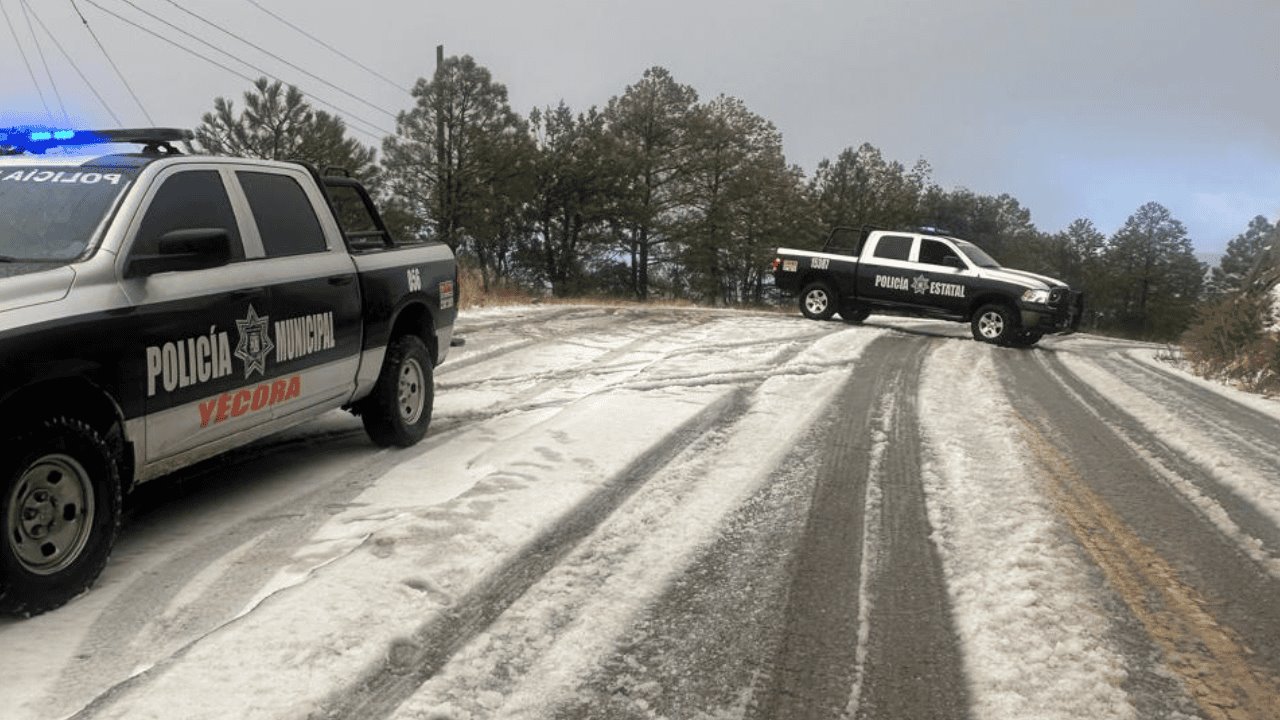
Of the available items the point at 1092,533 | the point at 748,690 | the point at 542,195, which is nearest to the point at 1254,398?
the point at 1092,533

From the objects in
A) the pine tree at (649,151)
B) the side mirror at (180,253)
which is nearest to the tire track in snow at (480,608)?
the side mirror at (180,253)

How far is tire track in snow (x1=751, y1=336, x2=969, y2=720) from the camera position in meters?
2.83

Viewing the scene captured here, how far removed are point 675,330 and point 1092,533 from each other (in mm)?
9946

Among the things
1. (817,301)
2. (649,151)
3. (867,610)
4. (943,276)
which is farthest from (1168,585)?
(649,151)

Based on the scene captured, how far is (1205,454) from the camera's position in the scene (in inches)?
248

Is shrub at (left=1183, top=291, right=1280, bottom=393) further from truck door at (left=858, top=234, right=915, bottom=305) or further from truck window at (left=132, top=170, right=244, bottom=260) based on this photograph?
truck window at (left=132, top=170, right=244, bottom=260)

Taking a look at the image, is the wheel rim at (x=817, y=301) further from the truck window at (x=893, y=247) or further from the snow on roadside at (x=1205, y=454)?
the snow on roadside at (x=1205, y=454)

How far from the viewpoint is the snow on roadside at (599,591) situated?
2750mm

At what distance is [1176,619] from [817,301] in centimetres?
1489

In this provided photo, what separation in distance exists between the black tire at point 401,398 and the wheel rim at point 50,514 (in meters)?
2.29

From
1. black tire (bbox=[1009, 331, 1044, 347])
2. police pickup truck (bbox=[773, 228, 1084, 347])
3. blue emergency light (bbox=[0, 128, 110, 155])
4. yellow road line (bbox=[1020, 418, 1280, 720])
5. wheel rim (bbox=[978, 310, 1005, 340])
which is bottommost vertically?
yellow road line (bbox=[1020, 418, 1280, 720])

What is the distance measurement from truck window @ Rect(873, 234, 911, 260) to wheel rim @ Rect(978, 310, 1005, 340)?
1.98 meters

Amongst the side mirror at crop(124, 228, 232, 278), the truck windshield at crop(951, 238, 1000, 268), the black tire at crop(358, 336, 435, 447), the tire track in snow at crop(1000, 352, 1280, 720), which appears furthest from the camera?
the truck windshield at crop(951, 238, 1000, 268)

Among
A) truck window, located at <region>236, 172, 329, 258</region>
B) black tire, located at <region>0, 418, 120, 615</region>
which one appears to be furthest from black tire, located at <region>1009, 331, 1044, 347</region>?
black tire, located at <region>0, 418, 120, 615</region>
